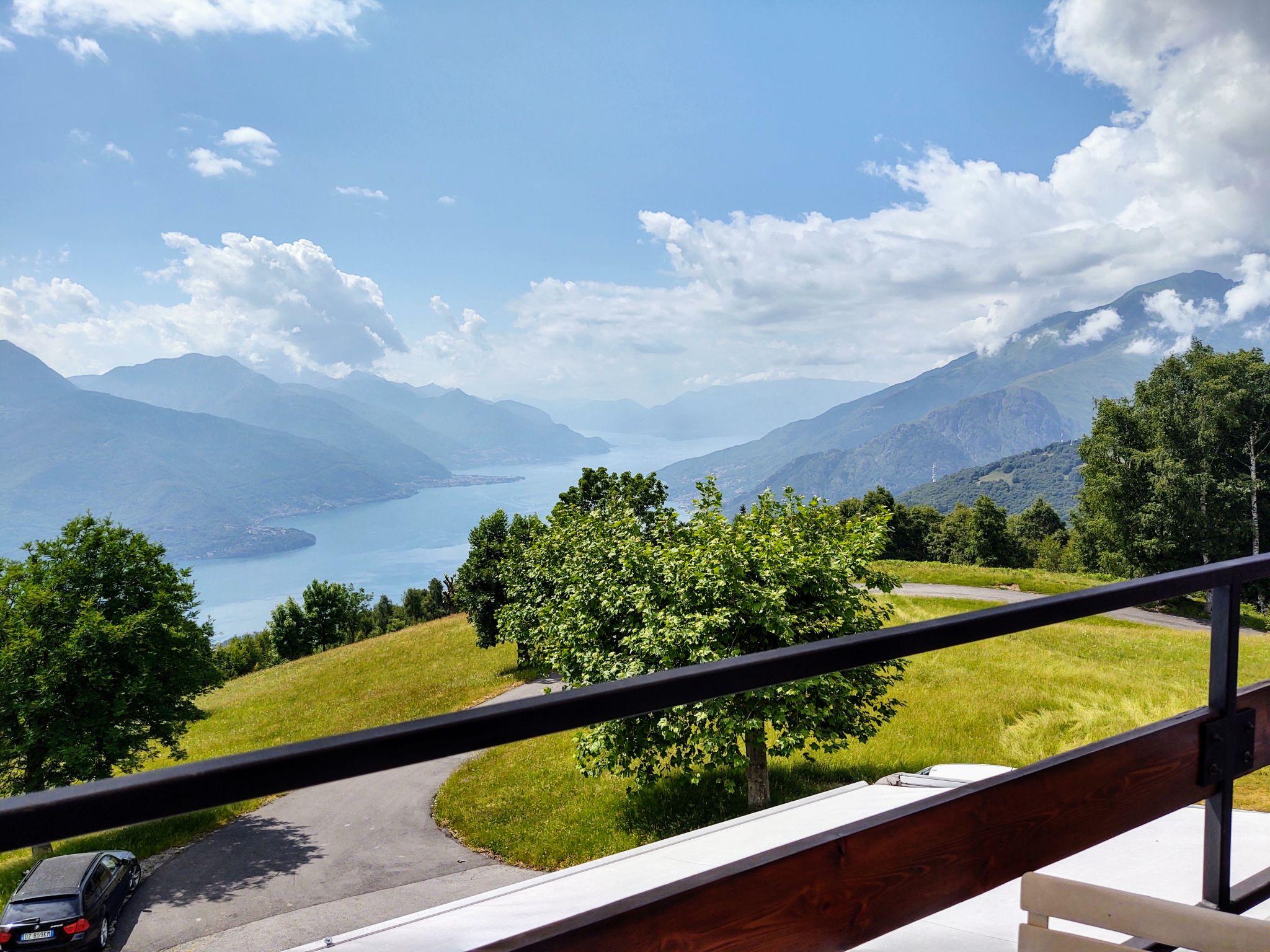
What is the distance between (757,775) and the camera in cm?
693

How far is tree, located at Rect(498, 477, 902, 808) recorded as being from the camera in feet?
20.2

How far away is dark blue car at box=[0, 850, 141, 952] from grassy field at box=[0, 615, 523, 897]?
42.4 ft

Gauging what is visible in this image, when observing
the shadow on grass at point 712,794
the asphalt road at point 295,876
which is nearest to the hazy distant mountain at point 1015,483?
the shadow on grass at point 712,794

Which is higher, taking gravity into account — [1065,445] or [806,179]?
[806,179]

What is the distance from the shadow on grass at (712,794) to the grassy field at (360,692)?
1311cm

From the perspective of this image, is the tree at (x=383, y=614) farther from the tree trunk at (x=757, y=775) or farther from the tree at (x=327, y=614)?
the tree trunk at (x=757, y=775)

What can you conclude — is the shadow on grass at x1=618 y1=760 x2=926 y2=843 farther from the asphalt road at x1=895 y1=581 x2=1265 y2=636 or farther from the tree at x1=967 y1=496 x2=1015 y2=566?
the tree at x1=967 y1=496 x2=1015 y2=566

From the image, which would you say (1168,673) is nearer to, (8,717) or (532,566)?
(532,566)

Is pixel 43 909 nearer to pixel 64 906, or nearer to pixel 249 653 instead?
pixel 64 906

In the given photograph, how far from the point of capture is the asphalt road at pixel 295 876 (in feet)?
21.6

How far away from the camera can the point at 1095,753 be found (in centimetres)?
115

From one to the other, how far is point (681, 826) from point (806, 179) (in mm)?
207597

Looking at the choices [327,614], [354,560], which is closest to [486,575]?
[327,614]

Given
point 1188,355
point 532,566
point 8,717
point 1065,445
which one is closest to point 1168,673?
point 532,566
